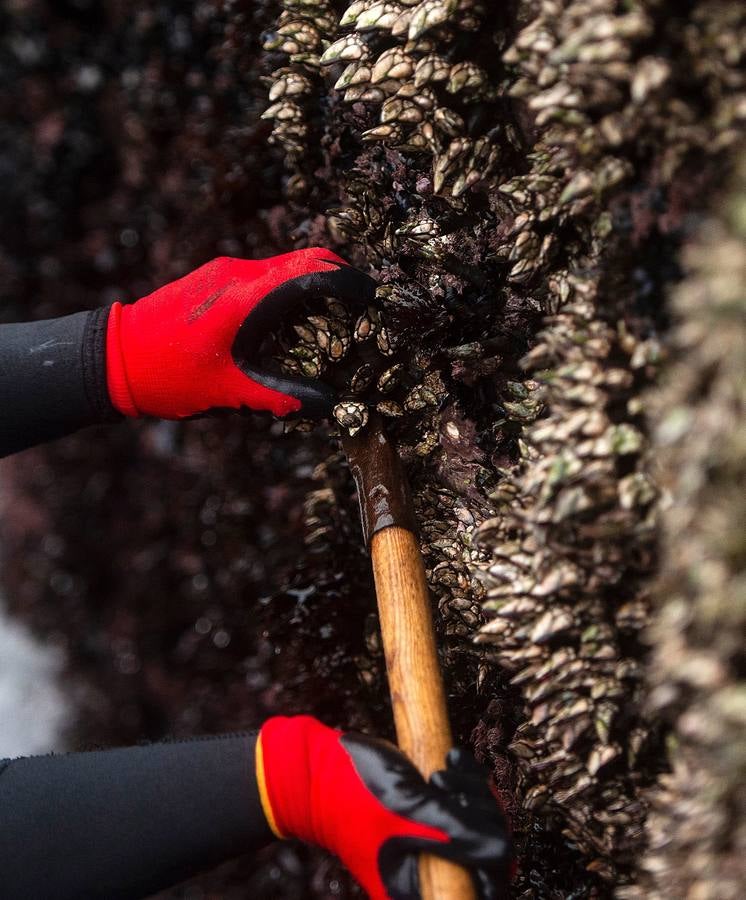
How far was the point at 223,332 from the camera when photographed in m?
1.71

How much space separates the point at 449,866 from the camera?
4.24 ft

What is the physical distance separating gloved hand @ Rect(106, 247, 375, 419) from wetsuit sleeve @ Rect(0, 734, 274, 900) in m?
0.74

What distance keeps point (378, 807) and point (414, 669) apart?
0.80 feet

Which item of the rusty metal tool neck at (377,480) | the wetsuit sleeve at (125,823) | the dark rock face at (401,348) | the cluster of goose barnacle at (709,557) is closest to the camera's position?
the cluster of goose barnacle at (709,557)

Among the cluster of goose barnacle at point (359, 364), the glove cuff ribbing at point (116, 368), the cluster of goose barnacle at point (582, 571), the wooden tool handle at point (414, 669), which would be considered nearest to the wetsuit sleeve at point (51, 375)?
the glove cuff ribbing at point (116, 368)

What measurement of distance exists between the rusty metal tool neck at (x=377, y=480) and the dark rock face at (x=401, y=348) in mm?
84

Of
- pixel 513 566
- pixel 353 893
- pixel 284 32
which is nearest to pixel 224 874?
A: pixel 353 893

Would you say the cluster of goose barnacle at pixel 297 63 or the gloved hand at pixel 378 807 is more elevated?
the cluster of goose barnacle at pixel 297 63

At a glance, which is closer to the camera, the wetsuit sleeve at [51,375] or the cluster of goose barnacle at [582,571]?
the cluster of goose barnacle at [582,571]

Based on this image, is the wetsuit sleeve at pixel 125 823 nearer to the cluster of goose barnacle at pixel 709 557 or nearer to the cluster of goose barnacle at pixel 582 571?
the cluster of goose barnacle at pixel 582 571

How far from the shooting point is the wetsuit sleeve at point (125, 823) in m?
1.46

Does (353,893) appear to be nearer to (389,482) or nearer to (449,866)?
(449,866)

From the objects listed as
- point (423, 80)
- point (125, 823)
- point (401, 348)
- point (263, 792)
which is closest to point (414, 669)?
point (263, 792)

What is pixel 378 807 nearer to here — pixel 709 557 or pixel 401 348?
pixel 709 557
